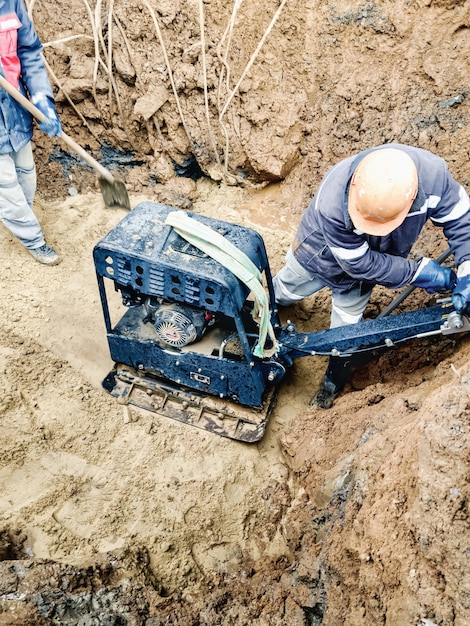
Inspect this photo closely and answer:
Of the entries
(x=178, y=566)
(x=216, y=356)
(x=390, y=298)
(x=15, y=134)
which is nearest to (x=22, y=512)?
(x=178, y=566)

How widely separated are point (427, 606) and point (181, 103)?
14.3 feet

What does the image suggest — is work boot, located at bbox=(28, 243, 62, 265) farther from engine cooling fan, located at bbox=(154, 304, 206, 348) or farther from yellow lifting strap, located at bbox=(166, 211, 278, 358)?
yellow lifting strap, located at bbox=(166, 211, 278, 358)


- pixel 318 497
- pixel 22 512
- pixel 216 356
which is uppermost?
pixel 216 356

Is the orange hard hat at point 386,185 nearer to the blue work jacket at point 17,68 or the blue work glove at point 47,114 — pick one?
the blue work glove at point 47,114

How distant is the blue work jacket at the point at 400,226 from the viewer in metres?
2.69

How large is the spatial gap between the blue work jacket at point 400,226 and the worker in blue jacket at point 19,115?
2.13 meters

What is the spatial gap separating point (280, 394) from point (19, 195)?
2531 millimetres

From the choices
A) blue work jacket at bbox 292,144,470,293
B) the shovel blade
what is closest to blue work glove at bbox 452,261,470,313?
blue work jacket at bbox 292,144,470,293

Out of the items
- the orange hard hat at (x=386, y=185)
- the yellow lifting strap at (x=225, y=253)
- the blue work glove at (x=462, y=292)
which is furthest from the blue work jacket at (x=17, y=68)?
the blue work glove at (x=462, y=292)

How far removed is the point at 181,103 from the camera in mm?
4672

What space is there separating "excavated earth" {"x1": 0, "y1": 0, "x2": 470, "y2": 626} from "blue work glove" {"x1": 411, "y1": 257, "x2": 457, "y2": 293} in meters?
0.37

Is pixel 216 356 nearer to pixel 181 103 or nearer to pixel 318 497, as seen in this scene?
pixel 318 497

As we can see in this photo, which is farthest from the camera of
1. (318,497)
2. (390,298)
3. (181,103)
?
(181,103)

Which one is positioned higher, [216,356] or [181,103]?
[181,103]
